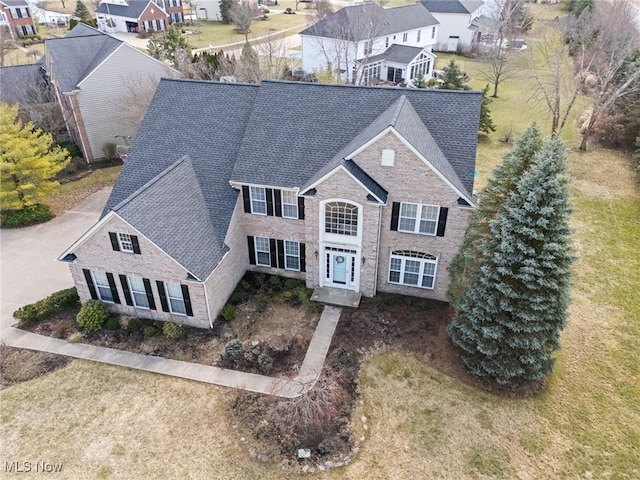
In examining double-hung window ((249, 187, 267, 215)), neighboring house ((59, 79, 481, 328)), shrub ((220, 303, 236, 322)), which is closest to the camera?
neighboring house ((59, 79, 481, 328))

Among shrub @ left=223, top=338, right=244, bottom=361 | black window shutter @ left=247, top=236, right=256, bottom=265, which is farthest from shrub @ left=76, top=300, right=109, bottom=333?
black window shutter @ left=247, top=236, right=256, bottom=265

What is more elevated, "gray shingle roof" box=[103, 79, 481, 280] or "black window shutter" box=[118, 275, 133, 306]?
"gray shingle roof" box=[103, 79, 481, 280]

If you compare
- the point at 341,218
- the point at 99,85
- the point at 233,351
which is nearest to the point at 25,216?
the point at 99,85

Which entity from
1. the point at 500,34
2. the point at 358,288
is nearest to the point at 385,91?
the point at 358,288

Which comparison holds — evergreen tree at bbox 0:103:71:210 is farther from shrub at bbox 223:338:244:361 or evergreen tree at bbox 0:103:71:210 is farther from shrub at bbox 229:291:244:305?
shrub at bbox 223:338:244:361

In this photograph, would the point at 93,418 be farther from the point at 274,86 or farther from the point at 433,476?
the point at 274,86

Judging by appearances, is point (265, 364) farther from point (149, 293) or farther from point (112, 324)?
point (112, 324)
